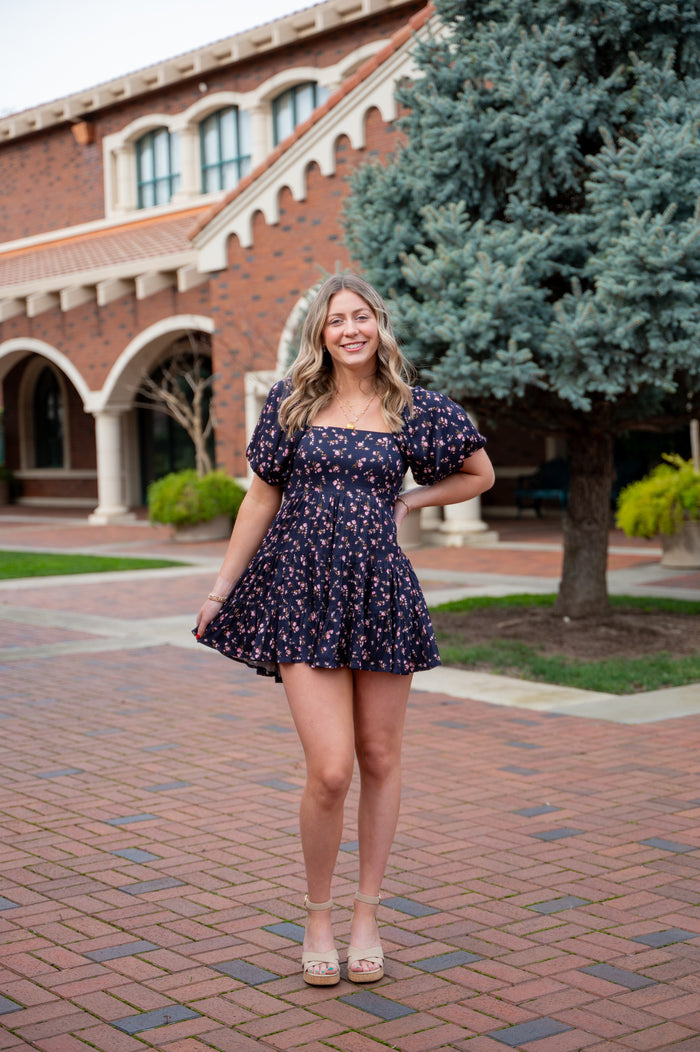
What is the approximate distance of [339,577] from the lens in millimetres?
3557

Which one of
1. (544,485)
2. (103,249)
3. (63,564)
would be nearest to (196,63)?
(103,249)

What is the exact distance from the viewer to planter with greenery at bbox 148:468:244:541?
62.0 ft

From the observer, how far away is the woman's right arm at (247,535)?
12.4 feet

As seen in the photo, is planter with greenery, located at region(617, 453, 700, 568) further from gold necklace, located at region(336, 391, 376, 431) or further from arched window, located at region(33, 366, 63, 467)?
arched window, located at region(33, 366, 63, 467)

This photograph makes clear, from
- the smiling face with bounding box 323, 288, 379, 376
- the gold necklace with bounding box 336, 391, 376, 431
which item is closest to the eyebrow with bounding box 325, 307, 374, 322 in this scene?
the smiling face with bounding box 323, 288, 379, 376

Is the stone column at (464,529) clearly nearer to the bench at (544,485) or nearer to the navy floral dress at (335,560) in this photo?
the bench at (544,485)

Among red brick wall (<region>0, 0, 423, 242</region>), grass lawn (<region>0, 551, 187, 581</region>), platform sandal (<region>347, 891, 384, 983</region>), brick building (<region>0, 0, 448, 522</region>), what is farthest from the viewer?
red brick wall (<region>0, 0, 423, 242</region>)

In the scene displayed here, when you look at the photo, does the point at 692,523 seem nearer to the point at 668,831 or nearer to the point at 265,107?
the point at 668,831

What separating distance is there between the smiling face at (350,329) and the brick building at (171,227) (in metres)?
12.6

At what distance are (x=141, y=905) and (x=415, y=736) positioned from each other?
2.59m

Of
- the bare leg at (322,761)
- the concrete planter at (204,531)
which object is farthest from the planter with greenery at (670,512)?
the bare leg at (322,761)

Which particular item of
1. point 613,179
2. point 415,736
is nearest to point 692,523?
point 613,179

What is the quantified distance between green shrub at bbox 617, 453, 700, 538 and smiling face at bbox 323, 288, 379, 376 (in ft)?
34.1

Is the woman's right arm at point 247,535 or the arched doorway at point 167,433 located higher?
the arched doorway at point 167,433
